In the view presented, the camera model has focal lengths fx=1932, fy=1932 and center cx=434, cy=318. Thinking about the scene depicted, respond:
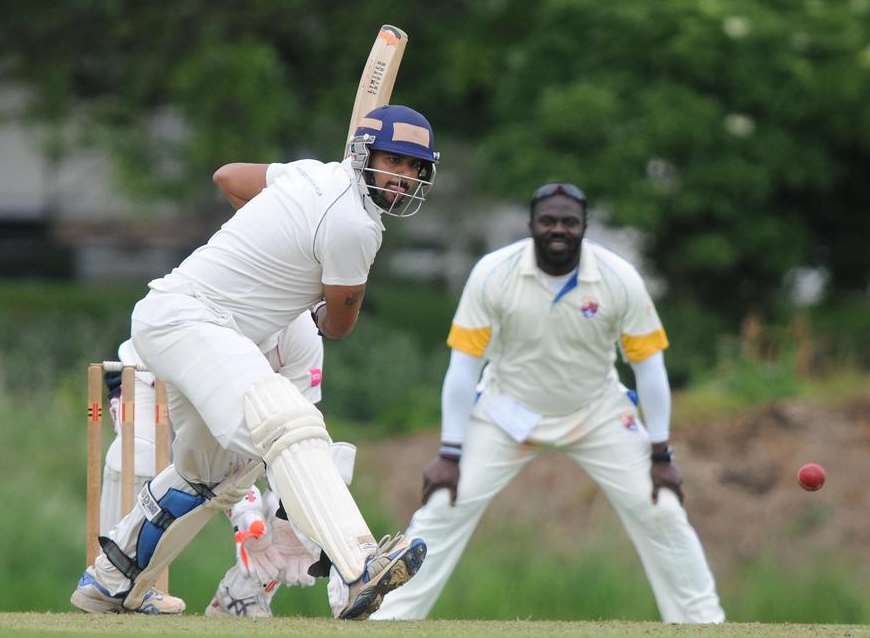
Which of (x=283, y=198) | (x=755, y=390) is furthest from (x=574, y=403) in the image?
(x=755, y=390)

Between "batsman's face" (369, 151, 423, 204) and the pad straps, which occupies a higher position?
"batsman's face" (369, 151, 423, 204)

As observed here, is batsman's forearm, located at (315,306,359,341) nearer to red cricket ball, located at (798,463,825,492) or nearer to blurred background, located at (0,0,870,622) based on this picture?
red cricket ball, located at (798,463,825,492)

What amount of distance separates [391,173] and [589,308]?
1891mm

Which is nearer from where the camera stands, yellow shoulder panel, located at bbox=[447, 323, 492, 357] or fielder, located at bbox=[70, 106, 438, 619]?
fielder, located at bbox=[70, 106, 438, 619]

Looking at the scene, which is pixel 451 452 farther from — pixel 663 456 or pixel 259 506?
pixel 259 506

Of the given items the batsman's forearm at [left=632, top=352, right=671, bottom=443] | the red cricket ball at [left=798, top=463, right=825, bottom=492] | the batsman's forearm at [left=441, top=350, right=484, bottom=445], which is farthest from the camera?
the batsman's forearm at [left=441, top=350, right=484, bottom=445]

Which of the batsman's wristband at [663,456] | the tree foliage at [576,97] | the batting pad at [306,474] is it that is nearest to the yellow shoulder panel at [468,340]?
the batsman's wristband at [663,456]

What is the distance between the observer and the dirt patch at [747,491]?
10578 mm

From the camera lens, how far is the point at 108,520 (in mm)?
6484

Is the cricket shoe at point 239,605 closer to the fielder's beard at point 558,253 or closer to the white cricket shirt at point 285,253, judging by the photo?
the white cricket shirt at point 285,253

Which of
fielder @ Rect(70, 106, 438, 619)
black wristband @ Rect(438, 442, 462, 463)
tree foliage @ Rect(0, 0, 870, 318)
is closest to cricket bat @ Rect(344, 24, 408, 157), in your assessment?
fielder @ Rect(70, 106, 438, 619)

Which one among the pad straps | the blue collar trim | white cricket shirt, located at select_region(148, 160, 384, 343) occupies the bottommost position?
the pad straps

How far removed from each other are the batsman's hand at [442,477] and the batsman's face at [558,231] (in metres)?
0.79

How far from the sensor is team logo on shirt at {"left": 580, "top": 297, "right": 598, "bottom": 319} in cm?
694
